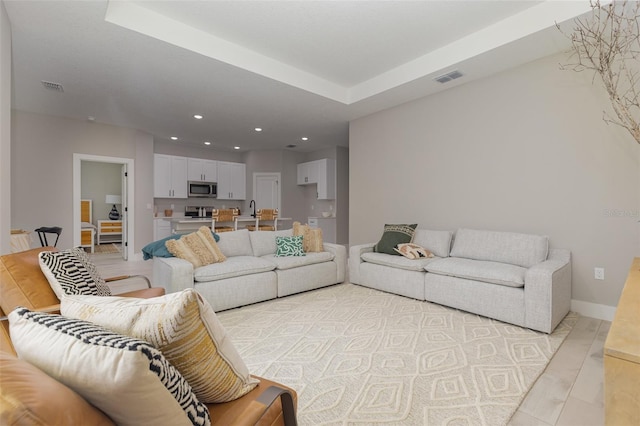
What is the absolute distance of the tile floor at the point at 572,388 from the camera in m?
1.67

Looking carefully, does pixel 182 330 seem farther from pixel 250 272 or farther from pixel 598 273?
pixel 598 273

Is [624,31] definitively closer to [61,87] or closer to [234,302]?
[234,302]

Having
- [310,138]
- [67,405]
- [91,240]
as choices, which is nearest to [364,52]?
[310,138]

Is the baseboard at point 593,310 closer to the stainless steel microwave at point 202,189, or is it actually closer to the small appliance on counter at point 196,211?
the stainless steel microwave at point 202,189

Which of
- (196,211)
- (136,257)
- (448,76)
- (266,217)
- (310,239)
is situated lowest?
(136,257)

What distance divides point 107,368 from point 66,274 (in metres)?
1.61

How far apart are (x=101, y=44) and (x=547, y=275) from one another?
4.80 metres

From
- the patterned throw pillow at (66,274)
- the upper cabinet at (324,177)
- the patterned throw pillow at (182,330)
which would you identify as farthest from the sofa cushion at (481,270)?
the upper cabinet at (324,177)

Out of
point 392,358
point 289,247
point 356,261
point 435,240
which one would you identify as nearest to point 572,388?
point 392,358

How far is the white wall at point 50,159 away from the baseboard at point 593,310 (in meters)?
7.32

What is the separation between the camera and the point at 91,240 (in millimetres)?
7898

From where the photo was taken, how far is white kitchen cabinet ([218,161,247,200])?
8562 millimetres

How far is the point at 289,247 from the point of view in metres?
4.23

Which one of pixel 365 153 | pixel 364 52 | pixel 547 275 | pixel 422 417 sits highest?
pixel 364 52
